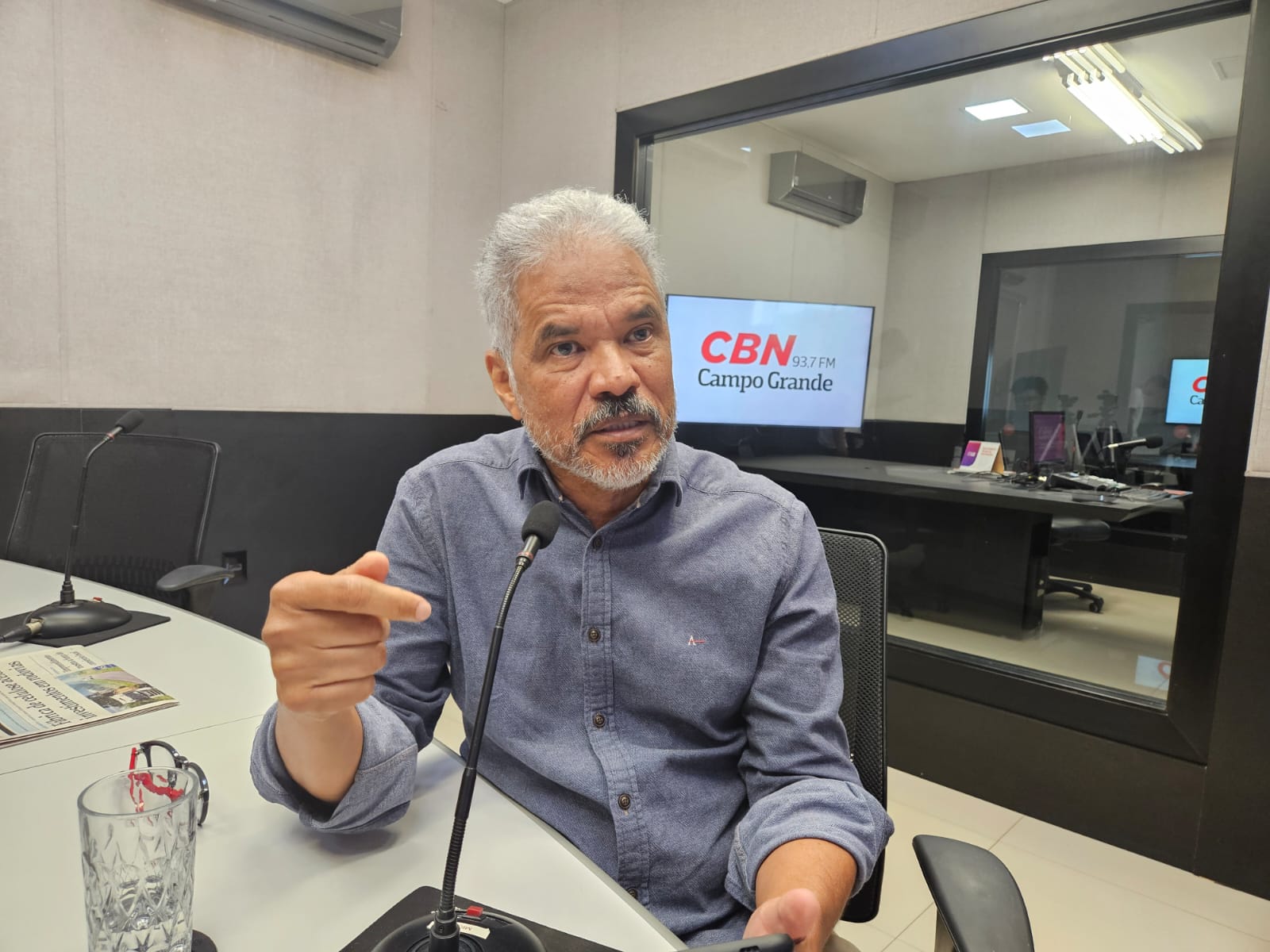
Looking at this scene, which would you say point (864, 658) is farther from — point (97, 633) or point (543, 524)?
point (97, 633)

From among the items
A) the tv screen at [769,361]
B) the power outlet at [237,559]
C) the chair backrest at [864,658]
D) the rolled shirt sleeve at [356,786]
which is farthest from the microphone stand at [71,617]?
the tv screen at [769,361]

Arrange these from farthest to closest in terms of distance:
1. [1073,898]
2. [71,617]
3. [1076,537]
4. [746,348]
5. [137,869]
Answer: [746,348] < [1076,537] < [1073,898] < [71,617] < [137,869]

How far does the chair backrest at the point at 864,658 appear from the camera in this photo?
1052 millimetres

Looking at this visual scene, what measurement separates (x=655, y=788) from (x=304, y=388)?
2.66 m

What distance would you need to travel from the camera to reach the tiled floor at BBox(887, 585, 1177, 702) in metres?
2.26

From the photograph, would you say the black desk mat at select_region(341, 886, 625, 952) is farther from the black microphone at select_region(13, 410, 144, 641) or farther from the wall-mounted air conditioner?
the wall-mounted air conditioner

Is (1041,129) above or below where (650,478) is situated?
above

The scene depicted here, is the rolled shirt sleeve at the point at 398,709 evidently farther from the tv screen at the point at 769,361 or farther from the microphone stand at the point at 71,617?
the tv screen at the point at 769,361

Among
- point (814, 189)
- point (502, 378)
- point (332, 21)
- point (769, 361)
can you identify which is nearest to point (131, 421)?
point (502, 378)

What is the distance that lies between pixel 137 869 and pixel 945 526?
317 centimetres

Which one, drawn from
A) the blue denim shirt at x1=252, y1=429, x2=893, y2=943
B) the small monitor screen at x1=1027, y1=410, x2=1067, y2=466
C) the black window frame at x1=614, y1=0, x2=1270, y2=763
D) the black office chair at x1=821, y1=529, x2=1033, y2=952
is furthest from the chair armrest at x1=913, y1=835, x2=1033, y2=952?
the small monitor screen at x1=1027, y1=410, x2=1067, y2=466

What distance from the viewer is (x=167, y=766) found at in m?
0.93

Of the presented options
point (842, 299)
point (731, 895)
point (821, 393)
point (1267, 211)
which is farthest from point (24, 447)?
point (1267, 211)

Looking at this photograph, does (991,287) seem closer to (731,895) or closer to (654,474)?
(654,474)
